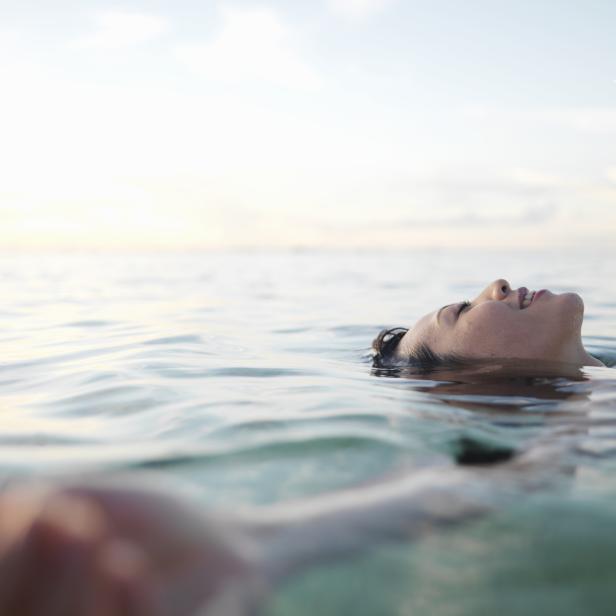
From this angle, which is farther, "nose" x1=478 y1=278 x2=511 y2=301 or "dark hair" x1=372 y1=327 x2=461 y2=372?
"dark hair" x1=372 y1=327 x2=461 y2=372

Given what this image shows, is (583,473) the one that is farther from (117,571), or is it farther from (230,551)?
(117,571)

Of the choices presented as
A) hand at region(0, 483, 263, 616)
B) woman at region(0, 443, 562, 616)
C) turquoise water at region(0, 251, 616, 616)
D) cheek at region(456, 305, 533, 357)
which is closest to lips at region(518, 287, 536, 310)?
cheek at region(456, 305, 533, 357)

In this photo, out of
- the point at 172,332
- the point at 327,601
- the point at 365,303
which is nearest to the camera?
the point at 327,601

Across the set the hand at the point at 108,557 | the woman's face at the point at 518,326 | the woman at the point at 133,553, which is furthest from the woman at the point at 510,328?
the hand at the point at 108,557

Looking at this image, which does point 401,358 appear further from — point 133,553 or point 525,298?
point 133,553

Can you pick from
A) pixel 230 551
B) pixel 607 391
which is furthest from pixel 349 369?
pixel 230 551

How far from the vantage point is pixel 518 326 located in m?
4.66

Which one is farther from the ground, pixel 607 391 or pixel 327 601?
pixel 607 391

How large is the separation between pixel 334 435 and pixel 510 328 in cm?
220

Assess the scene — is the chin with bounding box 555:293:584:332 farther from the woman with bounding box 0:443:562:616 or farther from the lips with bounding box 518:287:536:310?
the woman with bounding box 0:443:562:616

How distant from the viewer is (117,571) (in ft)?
4.18

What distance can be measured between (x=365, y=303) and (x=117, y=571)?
35.8 feet

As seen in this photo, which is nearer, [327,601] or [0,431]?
[327,601]

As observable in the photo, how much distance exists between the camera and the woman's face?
456 centimetres
